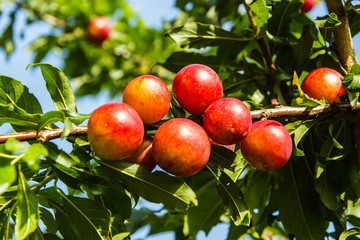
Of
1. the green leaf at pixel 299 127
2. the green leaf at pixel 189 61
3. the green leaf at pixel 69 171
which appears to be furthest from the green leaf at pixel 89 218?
the green leaf at pixel 189 61

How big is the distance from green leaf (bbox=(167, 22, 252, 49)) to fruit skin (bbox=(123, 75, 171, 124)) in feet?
2.11

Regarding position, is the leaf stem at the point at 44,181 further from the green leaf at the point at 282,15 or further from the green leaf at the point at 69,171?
the green leaf at the point at 282,15

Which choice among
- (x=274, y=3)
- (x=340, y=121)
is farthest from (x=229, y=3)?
(x=340, y=121)

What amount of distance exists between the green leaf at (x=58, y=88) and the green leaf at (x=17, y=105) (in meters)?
0.07

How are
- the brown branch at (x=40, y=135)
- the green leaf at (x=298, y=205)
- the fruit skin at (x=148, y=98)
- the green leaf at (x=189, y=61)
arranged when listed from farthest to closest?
1. the green leaf at (x=189, y=61)
2. the green leaf at (x=298, y=205)
3. the fruit skin at (x=148, y=98)
4. the brown branch at (x=40, y=135)

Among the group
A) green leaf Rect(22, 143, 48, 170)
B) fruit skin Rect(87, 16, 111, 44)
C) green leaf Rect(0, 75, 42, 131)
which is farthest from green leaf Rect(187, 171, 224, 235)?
fruit skin Rect(87, 16, 111, 44)

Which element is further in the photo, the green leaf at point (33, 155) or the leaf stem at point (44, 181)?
the leaf stem at point (44, 181)

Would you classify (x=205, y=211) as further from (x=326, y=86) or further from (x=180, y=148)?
(x=180, y=148)

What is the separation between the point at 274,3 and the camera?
7.06ft

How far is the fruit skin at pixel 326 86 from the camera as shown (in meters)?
1.69

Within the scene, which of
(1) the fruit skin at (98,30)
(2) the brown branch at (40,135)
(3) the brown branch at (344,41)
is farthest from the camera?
(1) the fruit skin at (98,30)

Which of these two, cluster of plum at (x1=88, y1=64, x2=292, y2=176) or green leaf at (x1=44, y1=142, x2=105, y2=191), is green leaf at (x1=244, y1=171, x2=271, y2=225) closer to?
Result: cluster of plum at (x1=88, y1=64, x2=292, y2=176)

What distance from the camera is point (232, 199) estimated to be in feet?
4.94

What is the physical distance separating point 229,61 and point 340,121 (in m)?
0.76
